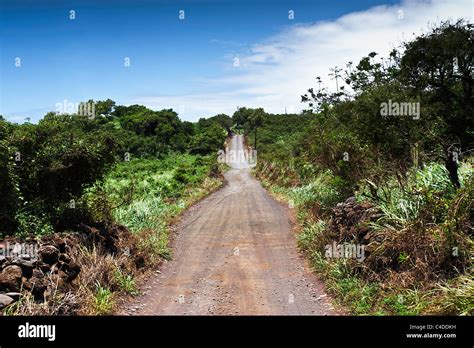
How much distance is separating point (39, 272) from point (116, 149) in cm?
452

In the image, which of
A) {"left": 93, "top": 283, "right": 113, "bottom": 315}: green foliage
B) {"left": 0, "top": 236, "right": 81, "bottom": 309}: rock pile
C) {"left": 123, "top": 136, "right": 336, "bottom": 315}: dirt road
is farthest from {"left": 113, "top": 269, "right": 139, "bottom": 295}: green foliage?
{"left": 0, "top": 236, "right": 81, "bottom": 309}: rock pile

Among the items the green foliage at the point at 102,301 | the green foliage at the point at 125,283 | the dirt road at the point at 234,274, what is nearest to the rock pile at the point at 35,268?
the green foliage at the point at 102,301

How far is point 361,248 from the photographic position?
866 centimetres

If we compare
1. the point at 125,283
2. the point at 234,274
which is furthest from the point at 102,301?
the point at 234,274

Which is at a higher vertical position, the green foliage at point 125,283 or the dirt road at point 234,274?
the green foliage at point 125,283

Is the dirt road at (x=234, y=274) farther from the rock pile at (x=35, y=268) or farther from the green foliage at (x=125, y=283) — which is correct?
the rock pile at (x=35, y=268)

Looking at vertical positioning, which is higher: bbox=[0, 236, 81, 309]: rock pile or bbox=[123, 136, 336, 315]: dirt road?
bbox=[0, 236, 81, 309]: rock pile

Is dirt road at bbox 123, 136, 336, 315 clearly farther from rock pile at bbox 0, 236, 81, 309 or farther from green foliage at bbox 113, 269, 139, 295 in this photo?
rock pile at bbox 0, 236, 81, 309

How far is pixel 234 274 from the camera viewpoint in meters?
9.80

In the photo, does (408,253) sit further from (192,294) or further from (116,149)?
(116,149)

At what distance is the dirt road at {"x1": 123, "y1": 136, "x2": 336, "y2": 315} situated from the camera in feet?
25.6

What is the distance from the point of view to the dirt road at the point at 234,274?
7793mm

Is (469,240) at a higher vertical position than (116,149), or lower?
lower
